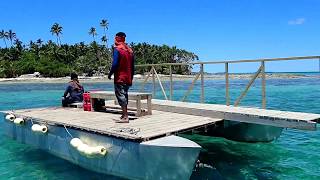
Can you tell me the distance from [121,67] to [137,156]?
2386 millimetres

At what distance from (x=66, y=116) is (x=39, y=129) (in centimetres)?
98

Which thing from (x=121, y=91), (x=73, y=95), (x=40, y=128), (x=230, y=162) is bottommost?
(x=230, y=162)

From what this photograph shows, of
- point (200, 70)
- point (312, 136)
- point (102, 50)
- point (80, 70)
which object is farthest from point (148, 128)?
point (102, 50)

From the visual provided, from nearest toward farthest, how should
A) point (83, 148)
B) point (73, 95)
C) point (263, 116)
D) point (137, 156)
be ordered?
1. point (137, 156)
2. point (83, 148)
3. point (263, 116)
4. point (73, 95)

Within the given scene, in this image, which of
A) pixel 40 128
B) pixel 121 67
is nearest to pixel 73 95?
pixel 40 128

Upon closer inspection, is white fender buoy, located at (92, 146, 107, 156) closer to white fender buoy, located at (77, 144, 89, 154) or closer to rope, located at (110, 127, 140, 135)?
white fender buoy, located at (77, 144, 89, 154)

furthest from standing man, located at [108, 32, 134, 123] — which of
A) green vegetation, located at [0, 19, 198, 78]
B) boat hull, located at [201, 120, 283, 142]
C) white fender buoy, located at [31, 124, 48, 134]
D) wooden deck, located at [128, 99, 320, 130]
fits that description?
green vegetation, located at [0, 19, 198, 78]

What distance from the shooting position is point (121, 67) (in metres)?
8.56

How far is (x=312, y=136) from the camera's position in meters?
12.4

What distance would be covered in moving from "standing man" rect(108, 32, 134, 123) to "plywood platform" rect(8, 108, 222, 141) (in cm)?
73

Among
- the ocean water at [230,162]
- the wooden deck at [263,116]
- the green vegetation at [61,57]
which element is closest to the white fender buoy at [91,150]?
the ocean water at [230,162]

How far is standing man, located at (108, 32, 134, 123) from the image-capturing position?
27.8 ft

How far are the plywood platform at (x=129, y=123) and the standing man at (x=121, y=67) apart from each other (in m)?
0.73

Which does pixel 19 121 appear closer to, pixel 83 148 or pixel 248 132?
pixel 83 148
